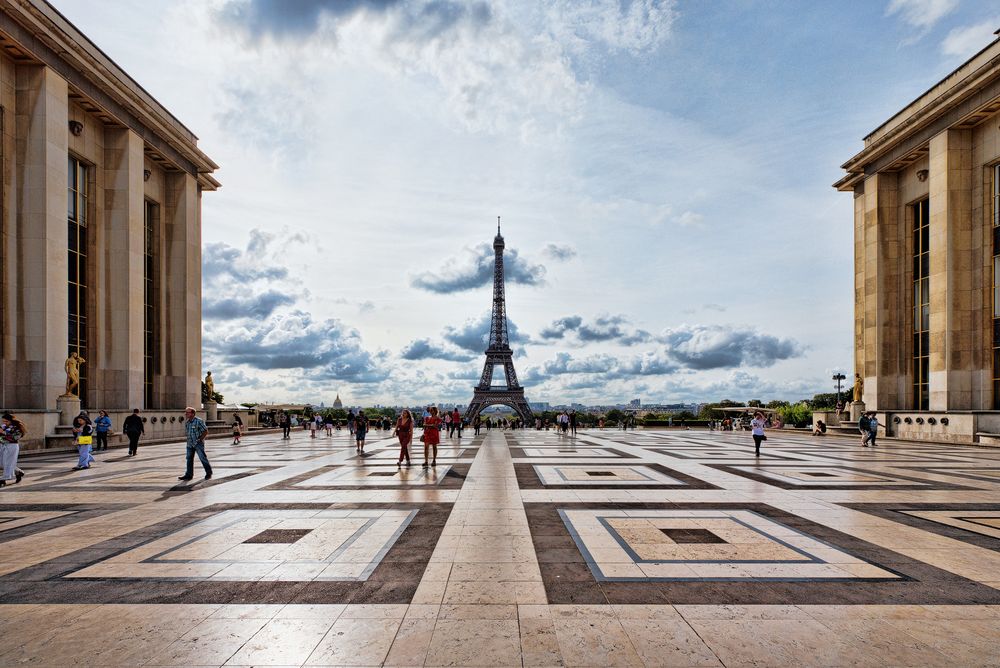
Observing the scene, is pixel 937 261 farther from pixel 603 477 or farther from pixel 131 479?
pixel 131 479

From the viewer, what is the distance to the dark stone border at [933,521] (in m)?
8.07

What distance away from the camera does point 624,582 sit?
20.3 ft

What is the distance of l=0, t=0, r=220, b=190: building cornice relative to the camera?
84.0ft

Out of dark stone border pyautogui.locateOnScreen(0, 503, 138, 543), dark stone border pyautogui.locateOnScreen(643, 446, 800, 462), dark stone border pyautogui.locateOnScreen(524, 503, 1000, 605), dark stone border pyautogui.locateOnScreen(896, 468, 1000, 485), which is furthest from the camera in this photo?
dark stone border pyautogui.locateOnScreen(643, 446, 800, 462)

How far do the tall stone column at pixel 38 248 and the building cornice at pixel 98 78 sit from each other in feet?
4.98

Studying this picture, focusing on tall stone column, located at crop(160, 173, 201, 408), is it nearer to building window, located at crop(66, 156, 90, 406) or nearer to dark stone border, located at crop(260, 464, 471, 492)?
building window, located at crop(66, 156, 90, 406)

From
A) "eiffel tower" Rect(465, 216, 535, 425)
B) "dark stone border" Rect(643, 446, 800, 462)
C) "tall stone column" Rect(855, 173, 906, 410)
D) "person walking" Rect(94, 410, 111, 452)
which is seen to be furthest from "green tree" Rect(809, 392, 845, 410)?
"person walking" Rect(94, 410, 111, 452)

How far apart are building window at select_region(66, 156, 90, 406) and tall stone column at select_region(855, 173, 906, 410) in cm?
4861

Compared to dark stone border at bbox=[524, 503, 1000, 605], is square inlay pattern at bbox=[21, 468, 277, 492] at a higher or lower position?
lower

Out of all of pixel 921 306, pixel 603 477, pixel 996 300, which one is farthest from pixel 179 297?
pixel 996 300

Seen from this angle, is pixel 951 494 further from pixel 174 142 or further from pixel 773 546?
pixel 174 142

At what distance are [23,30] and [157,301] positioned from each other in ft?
58.7

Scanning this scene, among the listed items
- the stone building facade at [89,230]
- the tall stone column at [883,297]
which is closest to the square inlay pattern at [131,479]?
the stone building facade at [89,230]

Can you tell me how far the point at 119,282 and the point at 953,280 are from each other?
47.6 metres
